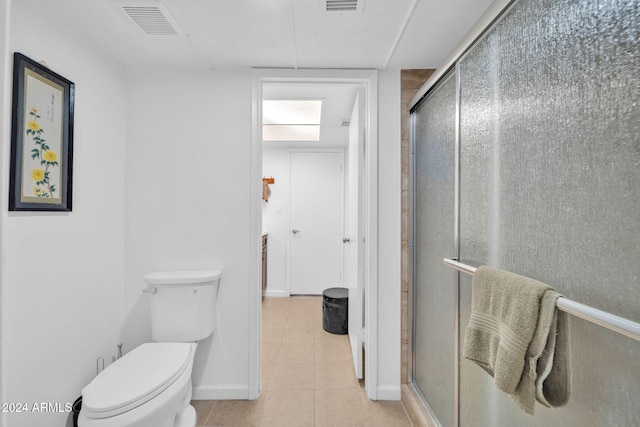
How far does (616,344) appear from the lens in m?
0.64

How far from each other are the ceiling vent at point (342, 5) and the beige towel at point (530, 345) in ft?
4.16

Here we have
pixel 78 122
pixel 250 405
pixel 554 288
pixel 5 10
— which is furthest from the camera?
pixel 250 405

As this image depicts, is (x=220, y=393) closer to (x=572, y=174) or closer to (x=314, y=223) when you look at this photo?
(x=572, y=174)

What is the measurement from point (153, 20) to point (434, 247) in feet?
5.93

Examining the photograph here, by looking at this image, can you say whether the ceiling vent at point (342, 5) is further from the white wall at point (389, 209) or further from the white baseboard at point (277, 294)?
the white baseboard at point (277, 294)

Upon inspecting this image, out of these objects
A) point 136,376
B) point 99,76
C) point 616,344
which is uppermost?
point 99,76

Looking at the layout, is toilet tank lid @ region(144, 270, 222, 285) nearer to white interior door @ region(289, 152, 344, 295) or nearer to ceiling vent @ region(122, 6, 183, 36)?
ceiling vent @ region(122, 6, 183, 36)

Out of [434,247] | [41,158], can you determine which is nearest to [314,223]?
[434,247]

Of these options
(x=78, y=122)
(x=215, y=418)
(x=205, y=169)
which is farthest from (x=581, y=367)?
(x=78, y=122)

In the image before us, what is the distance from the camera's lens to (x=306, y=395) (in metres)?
1.87

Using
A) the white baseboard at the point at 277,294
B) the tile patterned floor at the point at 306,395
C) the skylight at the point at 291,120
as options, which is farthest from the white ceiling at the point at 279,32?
the white baseboard at the point at 277,294

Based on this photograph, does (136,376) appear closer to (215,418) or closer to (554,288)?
(215,418)

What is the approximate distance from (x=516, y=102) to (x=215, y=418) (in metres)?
2.10

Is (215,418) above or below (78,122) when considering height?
below
